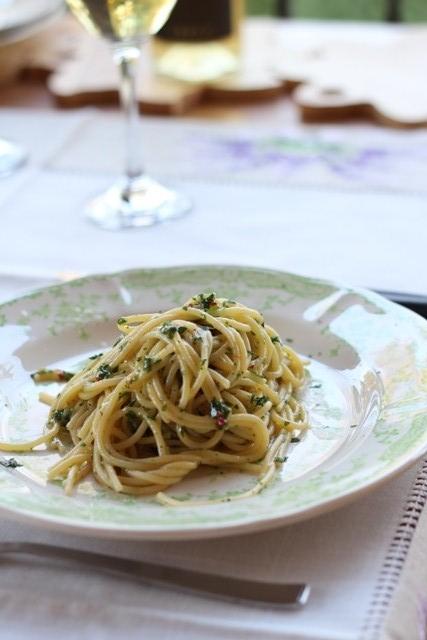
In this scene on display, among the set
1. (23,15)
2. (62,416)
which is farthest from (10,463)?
(23,15)

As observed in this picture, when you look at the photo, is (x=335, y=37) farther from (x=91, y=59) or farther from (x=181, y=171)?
(x=181, y=171)

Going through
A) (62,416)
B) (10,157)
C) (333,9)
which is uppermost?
(62,416)

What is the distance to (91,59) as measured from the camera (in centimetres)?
213

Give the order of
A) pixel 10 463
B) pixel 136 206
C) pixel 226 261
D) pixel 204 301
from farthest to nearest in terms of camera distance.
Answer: pixel 136 206, pixel 226 261, pixel 204 301, pixel 10 463

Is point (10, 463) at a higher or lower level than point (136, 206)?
higher

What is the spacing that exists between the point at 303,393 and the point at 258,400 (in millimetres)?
91

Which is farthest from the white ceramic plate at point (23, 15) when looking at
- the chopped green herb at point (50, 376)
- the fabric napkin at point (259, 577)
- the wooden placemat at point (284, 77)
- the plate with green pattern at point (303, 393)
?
the fabric napkin at point (259, 577)

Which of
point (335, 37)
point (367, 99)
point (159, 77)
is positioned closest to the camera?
point (367, 99)

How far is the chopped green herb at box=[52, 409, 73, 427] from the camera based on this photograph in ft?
3.07

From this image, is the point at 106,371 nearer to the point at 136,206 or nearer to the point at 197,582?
the point at 197,582

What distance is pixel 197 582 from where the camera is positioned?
0.75 metres

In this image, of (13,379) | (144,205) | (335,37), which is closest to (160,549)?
(13,379)

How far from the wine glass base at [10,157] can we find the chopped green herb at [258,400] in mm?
918

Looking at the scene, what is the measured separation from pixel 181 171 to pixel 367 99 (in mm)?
386
